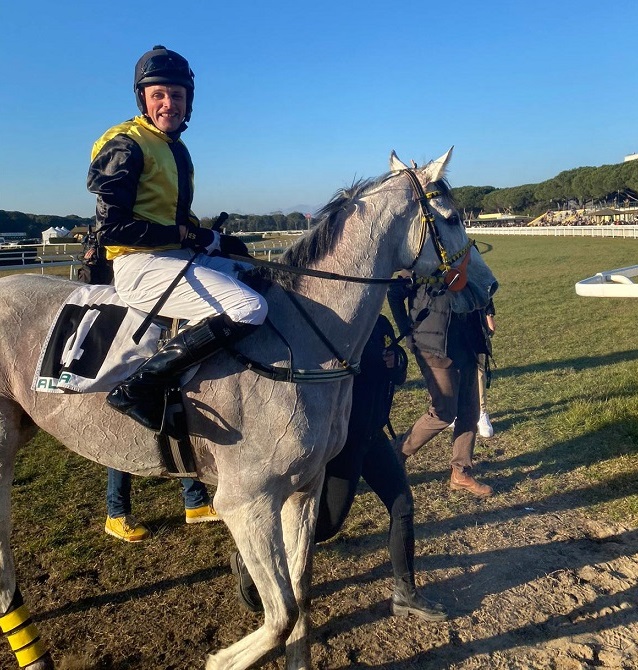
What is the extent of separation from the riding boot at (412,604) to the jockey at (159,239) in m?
2.02

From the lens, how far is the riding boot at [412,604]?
373 cm

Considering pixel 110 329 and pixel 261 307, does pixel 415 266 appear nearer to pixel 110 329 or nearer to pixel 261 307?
pixel 261 307

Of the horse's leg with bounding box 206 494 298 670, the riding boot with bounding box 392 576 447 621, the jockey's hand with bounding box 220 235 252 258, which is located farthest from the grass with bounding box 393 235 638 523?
the horse's leg with bounding box 206 494 298 670

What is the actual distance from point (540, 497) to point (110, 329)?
4.28 meters

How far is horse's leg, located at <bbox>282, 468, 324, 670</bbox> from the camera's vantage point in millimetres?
3326

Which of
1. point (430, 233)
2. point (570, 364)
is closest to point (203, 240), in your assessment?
point (430, 233)

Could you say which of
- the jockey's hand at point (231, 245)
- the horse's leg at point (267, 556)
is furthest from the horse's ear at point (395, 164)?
the horse's leg at point (267, 556)

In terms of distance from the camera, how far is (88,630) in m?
3.72

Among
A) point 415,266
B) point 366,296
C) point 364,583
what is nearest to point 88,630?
point 364,583

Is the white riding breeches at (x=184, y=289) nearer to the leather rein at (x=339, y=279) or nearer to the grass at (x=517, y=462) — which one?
the leather rein at (x=339, y=279)

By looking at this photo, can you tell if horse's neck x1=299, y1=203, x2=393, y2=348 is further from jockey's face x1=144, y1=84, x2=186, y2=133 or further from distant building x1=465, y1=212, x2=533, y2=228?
distant building x1=465, y1=212, x2=533, y2=228

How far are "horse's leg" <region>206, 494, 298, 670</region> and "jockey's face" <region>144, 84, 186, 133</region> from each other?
2.09 meters

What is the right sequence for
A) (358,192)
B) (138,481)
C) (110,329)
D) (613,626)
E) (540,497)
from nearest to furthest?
(110,329)
(358,192)
(613,626)
(540,497)
(138,481)

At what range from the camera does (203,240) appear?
3.46 meters
